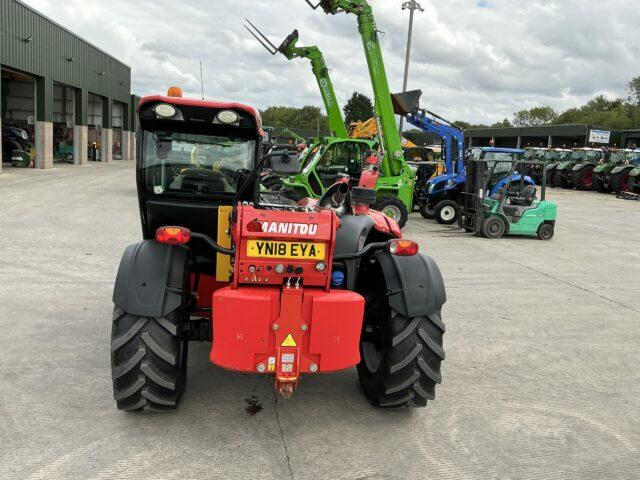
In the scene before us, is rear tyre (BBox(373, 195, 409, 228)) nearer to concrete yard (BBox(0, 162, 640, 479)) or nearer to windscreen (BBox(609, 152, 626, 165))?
concrete yard (BBox(0, 162, 640, 479))

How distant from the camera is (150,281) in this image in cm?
360

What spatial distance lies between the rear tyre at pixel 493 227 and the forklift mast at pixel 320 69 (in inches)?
205

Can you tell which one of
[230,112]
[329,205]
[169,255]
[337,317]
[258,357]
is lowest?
[258,357]

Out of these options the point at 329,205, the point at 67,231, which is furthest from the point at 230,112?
the point at 67,231

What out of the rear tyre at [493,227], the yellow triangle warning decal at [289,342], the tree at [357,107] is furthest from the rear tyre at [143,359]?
the tree at [357,107]

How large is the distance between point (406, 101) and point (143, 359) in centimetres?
1276

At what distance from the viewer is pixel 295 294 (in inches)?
134

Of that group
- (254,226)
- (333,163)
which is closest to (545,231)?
(333,163)

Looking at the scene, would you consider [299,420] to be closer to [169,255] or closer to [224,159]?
[169,255]

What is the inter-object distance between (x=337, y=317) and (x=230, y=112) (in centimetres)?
173

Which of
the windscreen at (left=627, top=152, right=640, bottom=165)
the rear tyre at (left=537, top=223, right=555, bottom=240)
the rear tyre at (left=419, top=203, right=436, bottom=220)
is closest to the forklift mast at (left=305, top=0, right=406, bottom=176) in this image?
the rear tyre at (left=419, top=203, right=436, bottom=220)

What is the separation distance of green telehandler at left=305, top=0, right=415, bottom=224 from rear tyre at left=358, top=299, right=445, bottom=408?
965 centimetres

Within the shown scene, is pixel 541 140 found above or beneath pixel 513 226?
above

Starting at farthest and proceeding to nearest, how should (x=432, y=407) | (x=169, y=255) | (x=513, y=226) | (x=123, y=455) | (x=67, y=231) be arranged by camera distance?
(x=513, y=226)
(x=67, y=231)
(x=432, y=407)
(x=169, y=255)
(x=123, y=455)
